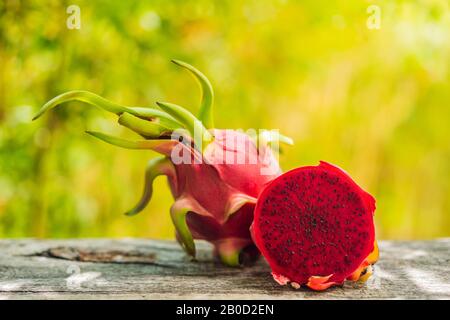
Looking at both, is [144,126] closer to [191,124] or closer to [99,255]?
[191,124]

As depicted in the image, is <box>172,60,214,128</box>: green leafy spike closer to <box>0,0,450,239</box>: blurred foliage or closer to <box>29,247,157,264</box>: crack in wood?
<box>29,247,157,264</box>: crack in wood

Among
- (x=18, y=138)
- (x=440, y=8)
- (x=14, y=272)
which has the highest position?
(x=440, y=8)

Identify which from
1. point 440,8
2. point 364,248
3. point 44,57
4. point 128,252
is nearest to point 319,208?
point 364,248

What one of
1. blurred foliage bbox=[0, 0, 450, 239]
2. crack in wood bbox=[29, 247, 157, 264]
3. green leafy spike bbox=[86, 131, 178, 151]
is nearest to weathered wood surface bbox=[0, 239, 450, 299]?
crack in wood bbox=[29, 247, 157, 264]

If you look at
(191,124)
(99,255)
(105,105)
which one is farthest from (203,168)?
(99,255)

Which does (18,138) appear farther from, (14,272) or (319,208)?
(319,208)

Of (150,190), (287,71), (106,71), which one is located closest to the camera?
(150,190)
